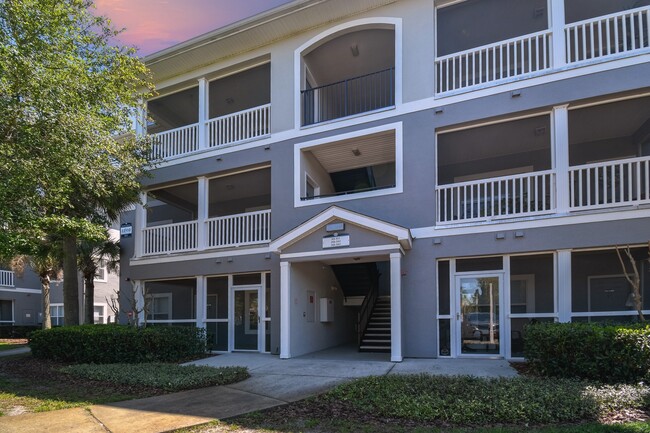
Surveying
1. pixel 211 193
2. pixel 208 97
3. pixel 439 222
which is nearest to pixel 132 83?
pixel 208 97

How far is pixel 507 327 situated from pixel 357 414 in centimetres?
572

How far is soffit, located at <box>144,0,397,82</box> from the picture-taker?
13.2 m

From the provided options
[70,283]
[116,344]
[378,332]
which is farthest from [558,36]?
[70,283]

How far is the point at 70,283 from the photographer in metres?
14.3

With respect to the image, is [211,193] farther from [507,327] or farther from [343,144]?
[507,327]

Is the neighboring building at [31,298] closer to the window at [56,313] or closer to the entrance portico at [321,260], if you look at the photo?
the window at [56,313]

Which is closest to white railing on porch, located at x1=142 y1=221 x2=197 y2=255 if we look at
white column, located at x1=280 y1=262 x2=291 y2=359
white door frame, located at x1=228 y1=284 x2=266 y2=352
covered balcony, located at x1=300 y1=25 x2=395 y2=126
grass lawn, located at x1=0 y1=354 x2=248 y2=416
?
white door frame, located at x1=228 y1=284 x2=266 y2=352

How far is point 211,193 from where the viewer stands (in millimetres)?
17672

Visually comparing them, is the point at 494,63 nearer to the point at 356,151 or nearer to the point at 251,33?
the point at 356,151

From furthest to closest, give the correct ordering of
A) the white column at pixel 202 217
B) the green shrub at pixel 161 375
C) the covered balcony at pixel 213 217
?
the white column at pixel 202 217 < the covered balcony at pixel 213 217 < the green shrub at pixel 161 375

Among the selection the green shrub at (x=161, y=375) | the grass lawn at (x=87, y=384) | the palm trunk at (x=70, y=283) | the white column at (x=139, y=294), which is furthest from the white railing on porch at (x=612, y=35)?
the palm trunk at (x=70, y=283)

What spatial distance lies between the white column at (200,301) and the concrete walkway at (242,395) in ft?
8.30

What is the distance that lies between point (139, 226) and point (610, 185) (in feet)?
47.9

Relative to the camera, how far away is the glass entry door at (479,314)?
1102cm
